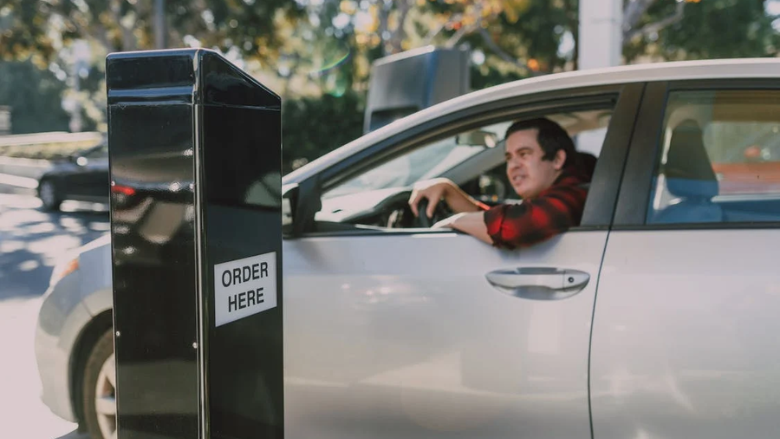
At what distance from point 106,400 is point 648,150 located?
219cm

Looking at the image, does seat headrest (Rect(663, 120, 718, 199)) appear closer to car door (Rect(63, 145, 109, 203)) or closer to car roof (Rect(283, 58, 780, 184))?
car roof (Rect(283, 58, 780, 184))

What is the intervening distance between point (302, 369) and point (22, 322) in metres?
4.28

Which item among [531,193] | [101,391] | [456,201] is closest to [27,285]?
[101,391]

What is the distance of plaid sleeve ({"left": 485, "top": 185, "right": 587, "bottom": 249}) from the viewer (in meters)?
2.60

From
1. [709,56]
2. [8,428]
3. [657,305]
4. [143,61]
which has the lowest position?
[8,428]

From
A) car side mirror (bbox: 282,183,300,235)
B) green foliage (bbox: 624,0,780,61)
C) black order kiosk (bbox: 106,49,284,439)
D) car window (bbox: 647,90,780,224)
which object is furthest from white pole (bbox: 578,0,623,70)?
green foliage (bbox: 624,0,780,61)

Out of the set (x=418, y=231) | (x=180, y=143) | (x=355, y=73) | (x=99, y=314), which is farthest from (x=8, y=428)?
(x=355, y=73)

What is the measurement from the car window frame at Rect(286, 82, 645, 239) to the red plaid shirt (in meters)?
0.08

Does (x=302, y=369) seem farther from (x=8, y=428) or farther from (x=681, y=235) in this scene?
(x=8, y=428)

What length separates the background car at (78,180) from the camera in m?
14.4

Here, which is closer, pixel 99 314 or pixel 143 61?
pixel 143 61

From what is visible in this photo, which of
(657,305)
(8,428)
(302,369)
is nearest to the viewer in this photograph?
(657,305)

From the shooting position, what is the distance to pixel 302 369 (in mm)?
2727

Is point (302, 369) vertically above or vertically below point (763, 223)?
below
